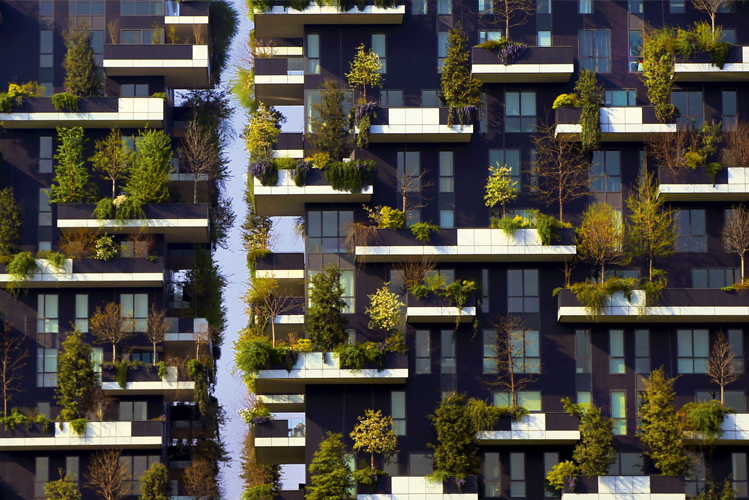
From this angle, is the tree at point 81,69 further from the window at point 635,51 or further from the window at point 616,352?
the window at point 616,352

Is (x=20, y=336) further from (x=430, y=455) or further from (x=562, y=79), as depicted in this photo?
(x=562, y=79)

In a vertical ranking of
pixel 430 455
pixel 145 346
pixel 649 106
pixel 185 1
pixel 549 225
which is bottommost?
pixel 430 455

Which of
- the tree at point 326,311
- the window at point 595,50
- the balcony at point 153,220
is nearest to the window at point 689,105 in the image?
the window at point 595,50

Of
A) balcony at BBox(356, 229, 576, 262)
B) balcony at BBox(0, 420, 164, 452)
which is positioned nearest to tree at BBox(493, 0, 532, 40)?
balcony at BBox(356, 229, 576, 262)

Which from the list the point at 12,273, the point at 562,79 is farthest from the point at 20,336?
the point at 562,79

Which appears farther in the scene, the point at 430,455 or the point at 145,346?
the point at 145,346

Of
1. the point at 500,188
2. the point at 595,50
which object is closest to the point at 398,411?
the point at 500,188
